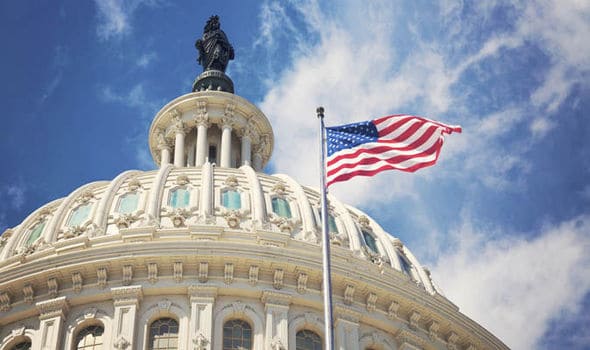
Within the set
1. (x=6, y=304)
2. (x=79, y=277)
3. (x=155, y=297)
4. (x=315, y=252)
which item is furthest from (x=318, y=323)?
(x=6, y=304)

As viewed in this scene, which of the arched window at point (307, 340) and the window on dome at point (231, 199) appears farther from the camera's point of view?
the window on dome at point (231, 199)

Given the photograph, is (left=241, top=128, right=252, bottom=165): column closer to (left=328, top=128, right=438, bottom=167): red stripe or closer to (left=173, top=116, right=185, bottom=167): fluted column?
(left=173, top=116, right=185, bottom=167): fluted column

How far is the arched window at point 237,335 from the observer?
49344 millimetres

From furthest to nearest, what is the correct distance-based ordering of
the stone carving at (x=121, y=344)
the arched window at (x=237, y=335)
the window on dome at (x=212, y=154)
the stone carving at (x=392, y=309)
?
the window on dome at (x=212, y=154) → the stone carving at (x=392, y=309) → the arched window at (x=237, y=335) → the stone carving at (x=121, y=344)

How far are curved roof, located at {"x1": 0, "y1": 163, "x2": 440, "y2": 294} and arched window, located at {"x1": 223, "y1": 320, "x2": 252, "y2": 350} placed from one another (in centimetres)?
446

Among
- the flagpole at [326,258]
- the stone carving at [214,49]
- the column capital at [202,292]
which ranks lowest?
the flagpole at [326,258]

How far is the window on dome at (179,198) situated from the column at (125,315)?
7.56 m

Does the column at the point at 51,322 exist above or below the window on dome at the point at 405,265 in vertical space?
below

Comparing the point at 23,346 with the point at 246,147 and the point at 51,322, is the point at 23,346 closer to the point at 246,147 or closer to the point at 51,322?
the point at 51,322

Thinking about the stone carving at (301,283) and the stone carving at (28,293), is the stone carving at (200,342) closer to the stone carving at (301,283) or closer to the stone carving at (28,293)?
the stone carving at (301,283)

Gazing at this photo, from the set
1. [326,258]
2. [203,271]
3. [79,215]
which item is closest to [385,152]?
[326,258]

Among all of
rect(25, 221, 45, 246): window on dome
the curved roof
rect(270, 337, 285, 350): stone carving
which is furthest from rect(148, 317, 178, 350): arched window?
rect(25, 221, 45, 246): window on dome

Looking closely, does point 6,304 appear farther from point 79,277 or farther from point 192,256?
point 192,256

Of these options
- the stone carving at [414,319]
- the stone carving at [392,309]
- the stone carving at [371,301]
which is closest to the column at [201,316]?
the stone carving at [371,301]
